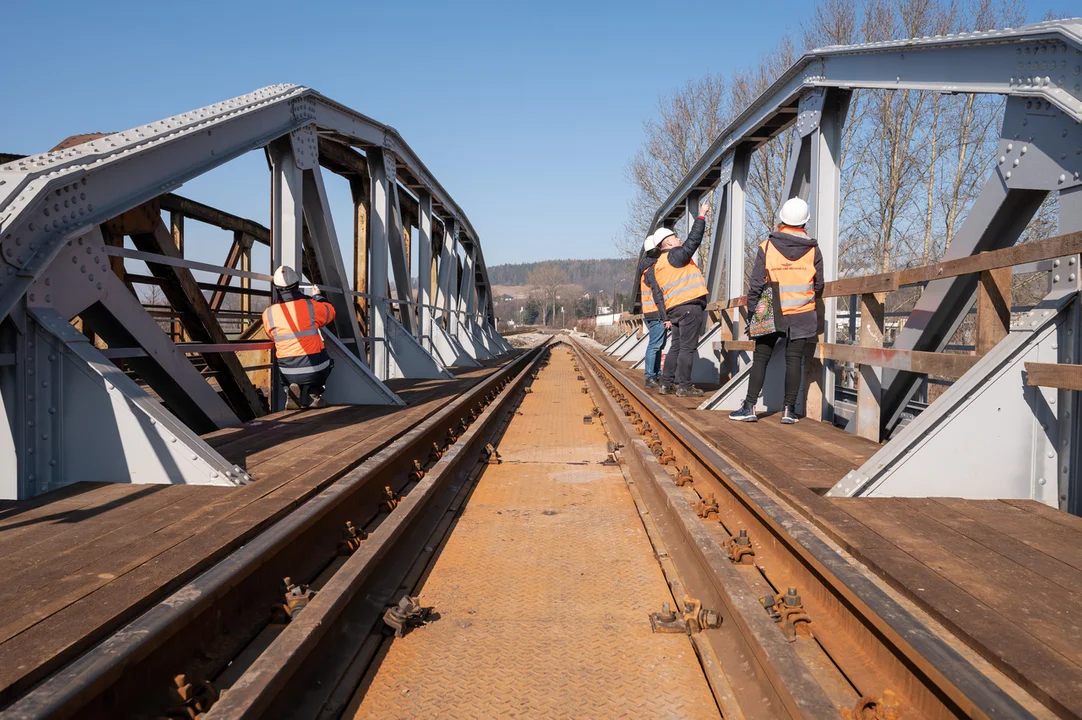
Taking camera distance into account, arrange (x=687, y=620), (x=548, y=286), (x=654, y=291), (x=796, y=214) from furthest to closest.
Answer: (x=548, y=286) < (x=654, y=291) < (x=796, y=214) < (x=687, y=620)

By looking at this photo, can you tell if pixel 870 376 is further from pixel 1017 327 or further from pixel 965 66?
pixel 965 66

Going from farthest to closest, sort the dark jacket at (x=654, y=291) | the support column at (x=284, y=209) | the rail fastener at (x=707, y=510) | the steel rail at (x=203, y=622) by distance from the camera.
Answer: the dark jacket at (x=654, y=291) → the support column at (x=284, y=209) → the rail fastener at (x=707, y=510) → the steel rail at (x=203, y=622)

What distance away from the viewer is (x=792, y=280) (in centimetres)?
591

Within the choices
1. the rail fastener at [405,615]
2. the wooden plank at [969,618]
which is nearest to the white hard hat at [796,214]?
the wooden plank at [969,618]

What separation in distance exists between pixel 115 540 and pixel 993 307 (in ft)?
14.0

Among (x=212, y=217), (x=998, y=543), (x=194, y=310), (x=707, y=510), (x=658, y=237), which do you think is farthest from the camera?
(x=212, y=217)

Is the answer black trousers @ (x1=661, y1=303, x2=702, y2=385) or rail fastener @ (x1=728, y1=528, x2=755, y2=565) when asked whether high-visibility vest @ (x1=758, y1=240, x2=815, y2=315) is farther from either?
rail fastener @ (x1=728, y1=528, x2=755, y2=565)

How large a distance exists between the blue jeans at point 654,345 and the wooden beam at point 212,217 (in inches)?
230

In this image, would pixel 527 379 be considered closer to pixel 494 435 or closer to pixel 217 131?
pixel 494 435

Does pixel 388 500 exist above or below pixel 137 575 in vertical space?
below

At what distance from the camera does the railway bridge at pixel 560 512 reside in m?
2.12

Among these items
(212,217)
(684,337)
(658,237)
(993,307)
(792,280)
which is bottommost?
(684,337)

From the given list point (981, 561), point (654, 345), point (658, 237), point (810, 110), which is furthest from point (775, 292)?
point (654, 345)

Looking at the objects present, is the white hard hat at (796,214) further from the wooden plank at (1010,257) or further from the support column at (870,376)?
the wooden plank at (1010,257)
